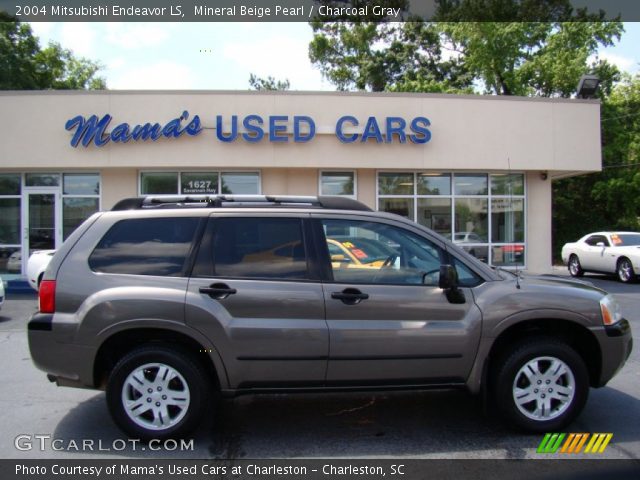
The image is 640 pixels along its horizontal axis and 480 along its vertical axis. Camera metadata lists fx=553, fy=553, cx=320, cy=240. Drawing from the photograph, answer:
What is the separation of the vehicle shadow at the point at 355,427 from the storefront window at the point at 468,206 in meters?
10.6

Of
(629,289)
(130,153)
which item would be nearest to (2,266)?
(130,153)

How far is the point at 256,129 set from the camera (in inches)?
571

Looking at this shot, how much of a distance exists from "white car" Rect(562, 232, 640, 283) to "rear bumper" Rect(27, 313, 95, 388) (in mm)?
14605

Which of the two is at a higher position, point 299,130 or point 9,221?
point 299,130

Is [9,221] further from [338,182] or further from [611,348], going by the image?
[611,348]

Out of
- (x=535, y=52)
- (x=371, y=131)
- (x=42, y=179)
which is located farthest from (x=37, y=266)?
(x=535, y=52)

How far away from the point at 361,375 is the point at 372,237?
1.11 metres

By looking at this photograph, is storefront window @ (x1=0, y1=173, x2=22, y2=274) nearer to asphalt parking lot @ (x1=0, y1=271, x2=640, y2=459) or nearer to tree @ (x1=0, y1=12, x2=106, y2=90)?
asphalt parking lot @ (x1=0, y1=271, x2=640, y2=459)

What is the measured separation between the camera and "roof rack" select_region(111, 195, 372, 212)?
15.1 feet

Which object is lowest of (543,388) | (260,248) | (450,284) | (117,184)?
(543,388)

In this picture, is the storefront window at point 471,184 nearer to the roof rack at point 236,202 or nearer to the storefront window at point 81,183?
the storefront window at point 81,183

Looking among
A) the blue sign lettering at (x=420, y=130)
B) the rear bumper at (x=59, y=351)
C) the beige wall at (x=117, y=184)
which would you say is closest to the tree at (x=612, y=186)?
the blue sign lettering at (x=420, y=130)

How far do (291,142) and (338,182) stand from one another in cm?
184

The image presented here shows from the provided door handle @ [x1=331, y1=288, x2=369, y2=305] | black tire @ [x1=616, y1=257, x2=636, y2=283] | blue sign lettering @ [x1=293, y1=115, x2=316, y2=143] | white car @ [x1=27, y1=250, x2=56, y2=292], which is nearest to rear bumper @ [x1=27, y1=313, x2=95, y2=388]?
door handle @ [x1=331, y1=288, x2=369, y2=305]
